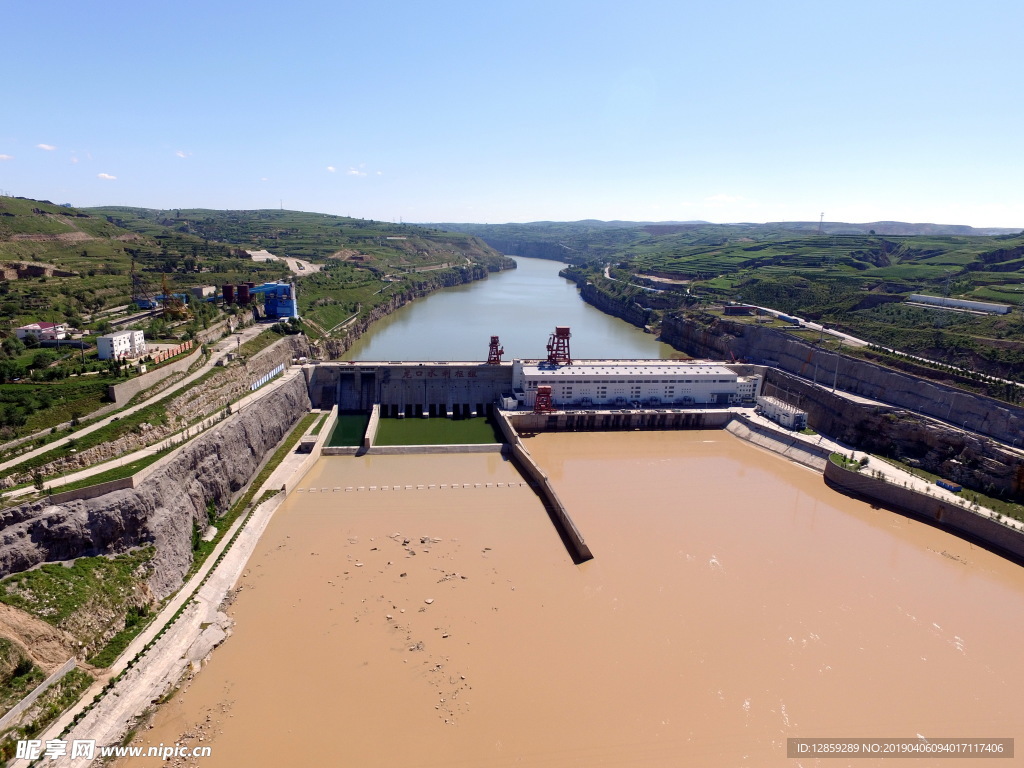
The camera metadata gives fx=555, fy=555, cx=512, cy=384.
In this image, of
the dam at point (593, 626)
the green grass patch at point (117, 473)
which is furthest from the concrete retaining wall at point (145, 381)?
the dam at point (593, 626)

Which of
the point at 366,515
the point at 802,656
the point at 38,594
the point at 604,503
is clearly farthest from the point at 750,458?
the point at 38,594

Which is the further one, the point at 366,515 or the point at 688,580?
the point at 366,515

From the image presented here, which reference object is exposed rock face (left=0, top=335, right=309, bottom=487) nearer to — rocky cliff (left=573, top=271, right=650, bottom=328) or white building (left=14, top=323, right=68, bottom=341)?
white building (left=14, top=323, right=68, bottom=341)

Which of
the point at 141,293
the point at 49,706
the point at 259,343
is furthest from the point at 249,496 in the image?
the point at 141,293

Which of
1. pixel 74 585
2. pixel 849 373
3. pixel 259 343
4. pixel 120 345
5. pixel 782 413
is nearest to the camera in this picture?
pixel 74 585

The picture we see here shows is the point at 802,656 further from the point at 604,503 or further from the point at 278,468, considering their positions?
the point at 278,468

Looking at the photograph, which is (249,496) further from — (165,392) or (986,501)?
(986,501)
